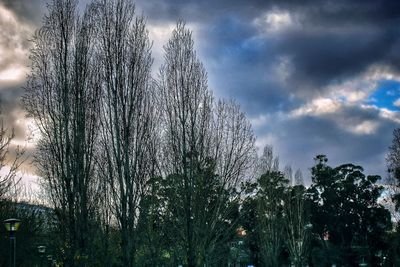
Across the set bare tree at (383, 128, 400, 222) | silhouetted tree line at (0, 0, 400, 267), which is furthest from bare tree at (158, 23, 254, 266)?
bare tree at (383, 128, 400, 222)

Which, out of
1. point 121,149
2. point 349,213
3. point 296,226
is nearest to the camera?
point 121,149

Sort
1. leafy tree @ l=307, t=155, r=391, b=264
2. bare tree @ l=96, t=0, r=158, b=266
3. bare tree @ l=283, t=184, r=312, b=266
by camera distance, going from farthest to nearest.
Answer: leafy tree @ l=307, t=155, r=391, b=264 < bare tree @ l=283, t=184, r=312, b=266 < bare tree @ l=96, t=0, r=158, b=266

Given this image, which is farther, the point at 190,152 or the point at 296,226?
the point at 296,226

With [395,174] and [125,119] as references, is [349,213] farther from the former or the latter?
[125,119]

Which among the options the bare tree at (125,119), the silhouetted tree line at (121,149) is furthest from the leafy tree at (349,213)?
the bare tree at (125,119)

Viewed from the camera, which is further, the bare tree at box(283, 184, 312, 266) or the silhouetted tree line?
the bare tree at box(283, 184, 312, 266)

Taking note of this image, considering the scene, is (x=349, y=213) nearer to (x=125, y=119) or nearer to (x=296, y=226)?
(x=296, y=226)

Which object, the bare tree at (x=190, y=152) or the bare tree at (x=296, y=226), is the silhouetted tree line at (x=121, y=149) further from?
the bare tree at (x=296, y=226)

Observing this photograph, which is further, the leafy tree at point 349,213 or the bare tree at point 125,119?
the leafy tree at point 349,213

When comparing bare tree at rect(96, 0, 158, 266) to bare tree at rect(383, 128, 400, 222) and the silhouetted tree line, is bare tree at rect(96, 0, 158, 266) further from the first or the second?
bare tree at rect(383, 128, 400, 222)

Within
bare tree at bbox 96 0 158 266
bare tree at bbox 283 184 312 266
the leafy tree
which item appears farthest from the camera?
the leafy tree

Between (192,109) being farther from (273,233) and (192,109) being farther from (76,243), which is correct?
(273,233)

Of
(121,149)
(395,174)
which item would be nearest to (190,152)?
(121,149)

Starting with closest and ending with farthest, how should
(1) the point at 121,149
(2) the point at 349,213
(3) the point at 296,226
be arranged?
(1) the point at 121,149
(3) the point at 296,226
(2) the point at 349,213
